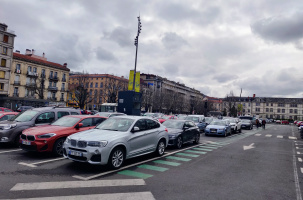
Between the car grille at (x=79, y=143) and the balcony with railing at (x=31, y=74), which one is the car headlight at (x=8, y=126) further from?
the balcony with railing at (x=31, y=74)

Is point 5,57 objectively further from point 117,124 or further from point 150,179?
point 150,179

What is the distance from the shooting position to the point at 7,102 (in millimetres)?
44875

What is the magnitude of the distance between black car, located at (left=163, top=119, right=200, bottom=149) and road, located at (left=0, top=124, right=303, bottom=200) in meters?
2.40

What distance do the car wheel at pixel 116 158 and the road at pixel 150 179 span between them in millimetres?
231

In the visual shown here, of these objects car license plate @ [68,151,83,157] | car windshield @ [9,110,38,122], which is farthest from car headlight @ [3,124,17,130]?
car license plate @ [68,151,83,157]

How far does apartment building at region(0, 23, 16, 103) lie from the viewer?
46.0 m

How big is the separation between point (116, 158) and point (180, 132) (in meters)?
5.40

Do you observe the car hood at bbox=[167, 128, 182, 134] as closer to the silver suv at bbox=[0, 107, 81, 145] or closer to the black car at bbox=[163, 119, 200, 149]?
the black car at bbox=[163, 119, 200, 149]

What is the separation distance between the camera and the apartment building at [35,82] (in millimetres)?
46938

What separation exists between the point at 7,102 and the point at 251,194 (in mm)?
50478

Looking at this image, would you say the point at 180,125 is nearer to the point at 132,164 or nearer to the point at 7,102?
the point at 132,164

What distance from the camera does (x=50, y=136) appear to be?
314 inches

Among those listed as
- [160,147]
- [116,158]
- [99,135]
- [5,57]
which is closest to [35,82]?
[5,57]

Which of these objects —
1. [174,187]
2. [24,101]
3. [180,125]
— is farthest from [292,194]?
[24,101]
